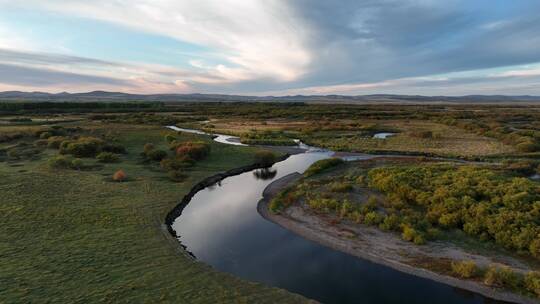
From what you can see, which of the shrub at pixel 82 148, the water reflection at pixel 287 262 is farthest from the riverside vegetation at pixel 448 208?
the shrub at pixel 82 148

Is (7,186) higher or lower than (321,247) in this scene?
higher

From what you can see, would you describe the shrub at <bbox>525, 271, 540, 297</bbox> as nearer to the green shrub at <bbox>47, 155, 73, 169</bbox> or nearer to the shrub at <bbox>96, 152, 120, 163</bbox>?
the green shrub at <bbox>47, 155, 73, 169</bbox>

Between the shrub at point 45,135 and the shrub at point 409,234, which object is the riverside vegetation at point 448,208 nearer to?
the shrub at point 409,234

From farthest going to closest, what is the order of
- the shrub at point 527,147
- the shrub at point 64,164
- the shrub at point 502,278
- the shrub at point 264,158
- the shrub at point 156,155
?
the shrub at point 527,147 < the shrub at point 264,158 < the shrub at point 156,155 < the shrub at point 64,164 < the shrub at point 502,278

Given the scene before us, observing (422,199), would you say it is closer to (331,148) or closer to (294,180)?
(294,180)

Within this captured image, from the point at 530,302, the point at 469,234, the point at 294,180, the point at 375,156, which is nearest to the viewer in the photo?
the point at 530,302

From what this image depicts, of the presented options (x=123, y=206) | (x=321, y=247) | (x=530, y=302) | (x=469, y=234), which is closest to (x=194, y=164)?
(x=123, y=206)
